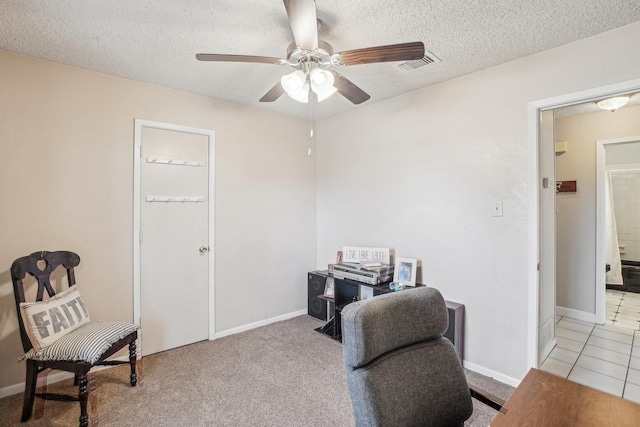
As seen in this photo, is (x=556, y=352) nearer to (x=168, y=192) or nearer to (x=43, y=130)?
(x=168, y=192)

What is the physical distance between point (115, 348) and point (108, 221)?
→ 1.09 m

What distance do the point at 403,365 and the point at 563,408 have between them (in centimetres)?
52

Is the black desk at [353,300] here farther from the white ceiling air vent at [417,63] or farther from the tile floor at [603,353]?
the white ceiling air vent at [417,63]

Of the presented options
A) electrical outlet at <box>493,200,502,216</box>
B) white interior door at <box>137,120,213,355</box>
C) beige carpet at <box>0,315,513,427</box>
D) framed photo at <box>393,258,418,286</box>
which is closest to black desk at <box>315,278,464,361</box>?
framed photo at <box>393,258,418,286</box>

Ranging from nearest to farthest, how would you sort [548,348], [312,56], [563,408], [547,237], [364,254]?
1. [563,408]
2. [312,56]
3. [547,237]
4. [548,348]
5. [364,254]

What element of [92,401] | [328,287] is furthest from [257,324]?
[92,401]

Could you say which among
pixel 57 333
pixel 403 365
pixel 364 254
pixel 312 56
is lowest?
pixel 57 333

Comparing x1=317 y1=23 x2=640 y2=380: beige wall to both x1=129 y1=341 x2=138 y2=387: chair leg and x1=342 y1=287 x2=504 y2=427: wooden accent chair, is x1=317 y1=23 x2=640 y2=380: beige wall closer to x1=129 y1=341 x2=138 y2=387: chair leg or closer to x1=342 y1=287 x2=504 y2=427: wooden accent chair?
x1=342 y1=287 x2=504 y2=427: wooden accent chair

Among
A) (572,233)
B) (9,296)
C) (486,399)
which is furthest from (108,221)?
(572,233)

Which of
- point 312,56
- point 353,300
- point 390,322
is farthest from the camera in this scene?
point 353,300

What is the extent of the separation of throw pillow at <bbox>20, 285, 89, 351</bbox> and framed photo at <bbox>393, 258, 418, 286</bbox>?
2.62 meters

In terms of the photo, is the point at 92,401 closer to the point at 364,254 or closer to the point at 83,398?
the point at 83,398

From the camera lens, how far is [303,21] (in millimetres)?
1488

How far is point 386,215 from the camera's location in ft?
10.8
